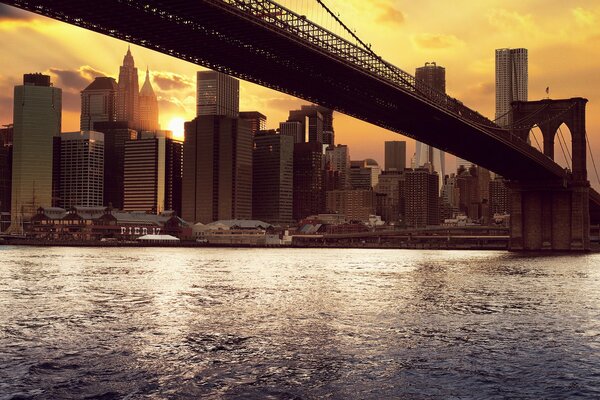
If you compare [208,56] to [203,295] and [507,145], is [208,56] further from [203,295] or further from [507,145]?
[507,145]

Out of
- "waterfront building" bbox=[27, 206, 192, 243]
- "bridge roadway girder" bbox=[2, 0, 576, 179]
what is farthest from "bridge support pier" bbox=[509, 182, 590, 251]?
"waterfront building" bbox=[27, 206, 192, 243]

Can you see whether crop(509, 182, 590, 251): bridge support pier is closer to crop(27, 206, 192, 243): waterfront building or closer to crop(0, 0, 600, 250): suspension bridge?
crop(0, 0, 600, 250): suspension bridge

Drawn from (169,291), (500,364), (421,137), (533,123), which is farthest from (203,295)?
(533,123)

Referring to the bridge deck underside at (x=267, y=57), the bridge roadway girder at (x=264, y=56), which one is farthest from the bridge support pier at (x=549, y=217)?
the bridge roadway girder at (x=264, y=56)

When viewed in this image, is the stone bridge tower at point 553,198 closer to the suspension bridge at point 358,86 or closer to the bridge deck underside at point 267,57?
the suspension bridge at point 358,86

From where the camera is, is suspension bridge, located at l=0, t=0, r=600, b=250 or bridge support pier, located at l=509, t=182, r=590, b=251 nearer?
suspension bridge, located at l=0, t=0, r=600, b=250

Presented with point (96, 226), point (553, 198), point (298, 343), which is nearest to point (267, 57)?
point (298, 343)
